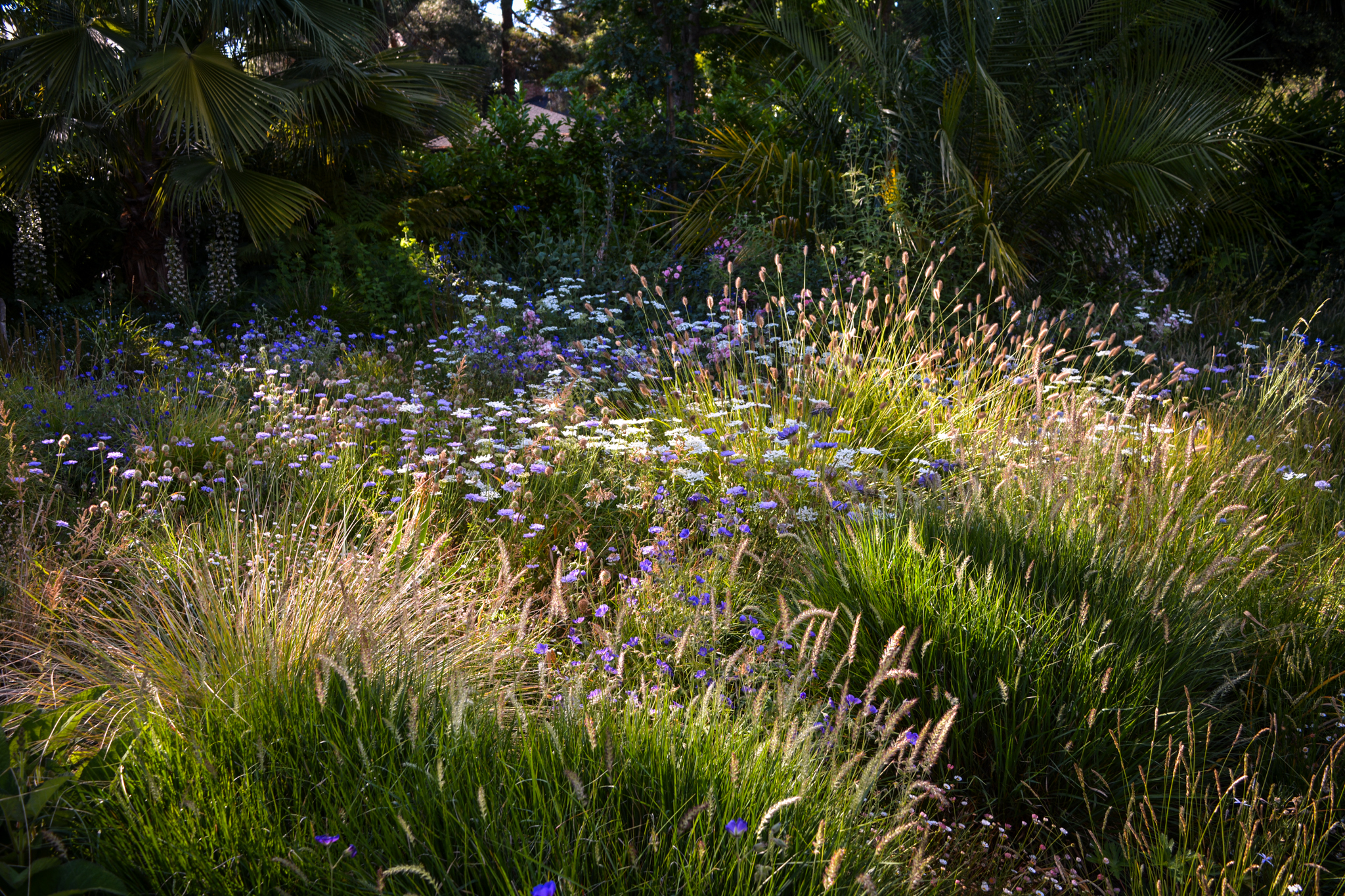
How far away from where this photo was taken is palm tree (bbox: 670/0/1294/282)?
298 inches

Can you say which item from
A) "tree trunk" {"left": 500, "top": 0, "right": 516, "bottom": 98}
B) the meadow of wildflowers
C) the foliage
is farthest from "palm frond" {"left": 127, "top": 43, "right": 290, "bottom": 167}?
"tree trunk" {"left": 500, "top": 0, "right": 516, "bottom": 98}

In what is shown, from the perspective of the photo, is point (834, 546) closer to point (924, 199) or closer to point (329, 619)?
point (329, 619)

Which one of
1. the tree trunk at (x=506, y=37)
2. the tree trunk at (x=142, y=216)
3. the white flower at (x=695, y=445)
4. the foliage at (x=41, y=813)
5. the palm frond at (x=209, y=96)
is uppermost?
the tree trunk at (x=506, y=37)

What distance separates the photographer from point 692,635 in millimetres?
2244

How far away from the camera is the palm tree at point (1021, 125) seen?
7.56 m

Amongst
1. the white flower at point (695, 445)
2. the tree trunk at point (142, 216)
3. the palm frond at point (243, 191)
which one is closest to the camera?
the white flower at point (695, 445)

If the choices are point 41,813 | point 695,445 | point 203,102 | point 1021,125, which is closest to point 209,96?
point 203,102

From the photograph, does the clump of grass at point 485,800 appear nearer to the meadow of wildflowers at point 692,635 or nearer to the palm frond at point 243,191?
the meadow of wildflowers at point 692,635

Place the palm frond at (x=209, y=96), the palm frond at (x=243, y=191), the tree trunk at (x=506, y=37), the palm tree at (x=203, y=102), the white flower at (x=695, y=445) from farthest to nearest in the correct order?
the tree trunk at (x=506, y=37)
the palm frond at (x=243, y=191)
the palm tree at (x=203, y=102)
the palm frond at (x=209, y=96)
the white flower at (x=695, y=445)

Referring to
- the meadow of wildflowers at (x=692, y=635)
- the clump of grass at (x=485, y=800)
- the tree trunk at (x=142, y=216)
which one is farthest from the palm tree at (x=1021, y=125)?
the clump of grass at (x=485, y=800)

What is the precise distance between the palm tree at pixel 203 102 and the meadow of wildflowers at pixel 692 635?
9.13ft

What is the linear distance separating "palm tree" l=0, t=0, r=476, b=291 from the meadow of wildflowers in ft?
9.13

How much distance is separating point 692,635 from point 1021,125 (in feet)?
25.3

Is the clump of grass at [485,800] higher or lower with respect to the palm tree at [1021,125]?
lower
